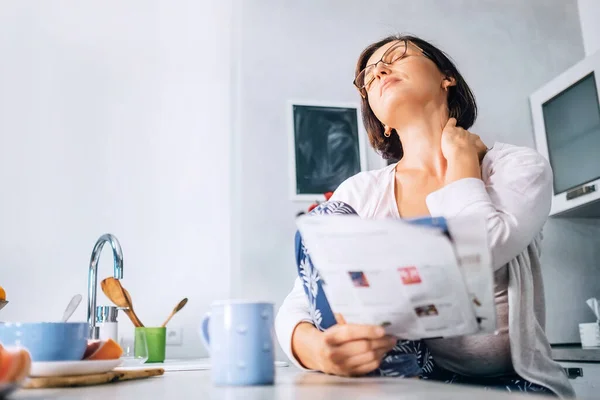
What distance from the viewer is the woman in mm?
870

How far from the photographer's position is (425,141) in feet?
4.23

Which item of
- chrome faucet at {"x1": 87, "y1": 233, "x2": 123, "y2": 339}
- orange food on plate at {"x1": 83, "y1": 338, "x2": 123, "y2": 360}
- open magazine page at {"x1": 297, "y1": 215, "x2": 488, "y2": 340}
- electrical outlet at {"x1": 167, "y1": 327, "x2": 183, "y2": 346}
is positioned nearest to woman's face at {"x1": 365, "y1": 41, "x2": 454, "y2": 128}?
open magazine page at {"x1": 297, "y1": 215, "x2": 488, "y2": 340}

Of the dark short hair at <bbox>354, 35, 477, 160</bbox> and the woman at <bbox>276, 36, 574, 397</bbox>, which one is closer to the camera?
the woman at <bbox>276, 36, 574, 397</bbox>

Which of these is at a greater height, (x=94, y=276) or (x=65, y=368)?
(x=94, y=276)

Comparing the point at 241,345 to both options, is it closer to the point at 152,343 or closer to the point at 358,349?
the point at 358,349

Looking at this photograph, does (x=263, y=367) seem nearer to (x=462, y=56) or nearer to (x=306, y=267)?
(x=306, y=267)

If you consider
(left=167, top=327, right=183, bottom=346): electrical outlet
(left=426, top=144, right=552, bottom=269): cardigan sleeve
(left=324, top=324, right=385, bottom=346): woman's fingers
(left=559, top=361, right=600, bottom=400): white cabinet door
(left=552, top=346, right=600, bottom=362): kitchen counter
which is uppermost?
(left=426, top=144, right=552, bottom=269): cardigan sleeve

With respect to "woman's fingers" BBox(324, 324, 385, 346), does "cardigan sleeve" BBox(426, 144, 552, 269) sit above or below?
above

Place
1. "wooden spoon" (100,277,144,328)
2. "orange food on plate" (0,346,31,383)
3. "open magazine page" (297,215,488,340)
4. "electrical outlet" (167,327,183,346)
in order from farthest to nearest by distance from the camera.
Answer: "electrical outlet" (167,327,183,346) → "wooden spoon" (100,277,144,328) → "open magazine page" (297,215,488,340) → "orange food on plate" (0,346,31,383)

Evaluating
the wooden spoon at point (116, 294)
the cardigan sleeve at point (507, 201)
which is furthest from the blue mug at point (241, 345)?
the wooden spoon at point (116, 294)

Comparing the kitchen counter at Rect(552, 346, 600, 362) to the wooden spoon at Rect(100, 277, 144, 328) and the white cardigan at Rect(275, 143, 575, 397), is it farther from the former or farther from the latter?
the wooden spoon at Rect(100, 277, 144, 328)

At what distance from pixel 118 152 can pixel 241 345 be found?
185 centimetres

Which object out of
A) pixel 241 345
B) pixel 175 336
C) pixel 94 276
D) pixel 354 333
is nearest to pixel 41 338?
pixel 241 345

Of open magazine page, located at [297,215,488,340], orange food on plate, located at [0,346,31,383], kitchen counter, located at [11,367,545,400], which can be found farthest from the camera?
open magazine page, located at [297,215,488,340]
